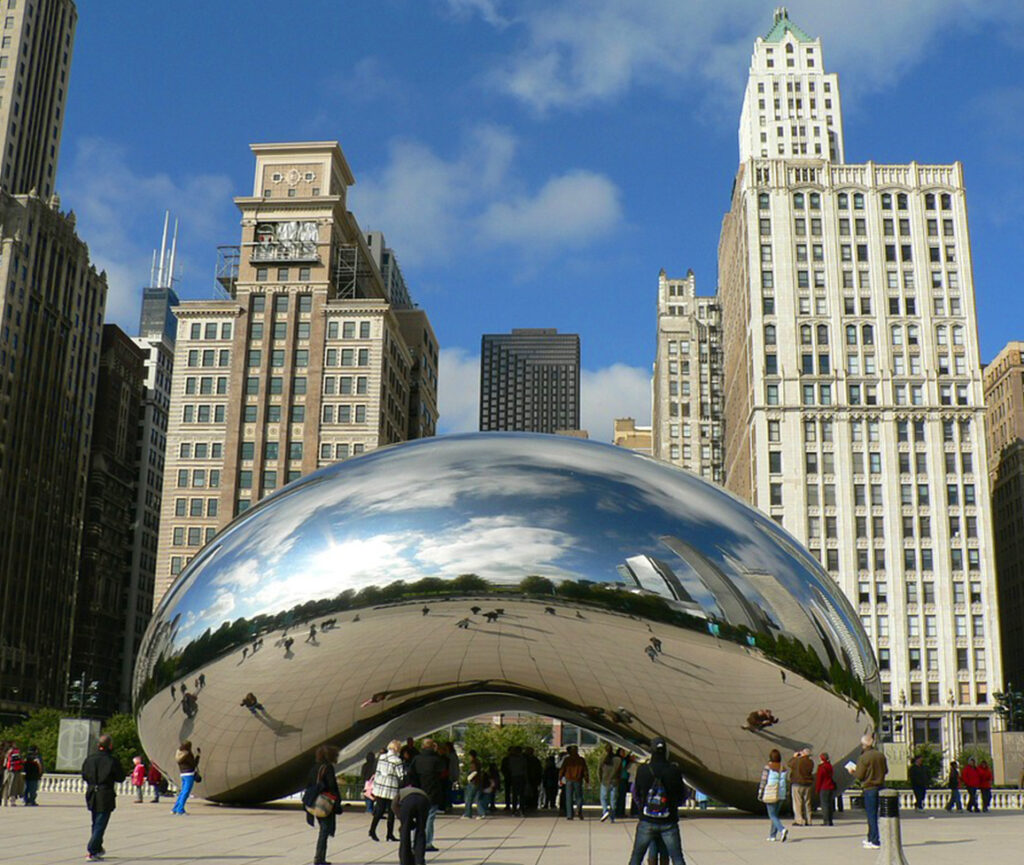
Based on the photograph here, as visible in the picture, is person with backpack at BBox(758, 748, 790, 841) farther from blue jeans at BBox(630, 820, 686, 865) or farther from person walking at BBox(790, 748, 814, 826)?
blue jeans at BBox(630, 820, 686, 865)

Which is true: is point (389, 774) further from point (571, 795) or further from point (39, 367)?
point (39, 367)

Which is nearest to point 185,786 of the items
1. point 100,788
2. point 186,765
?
point 186,765

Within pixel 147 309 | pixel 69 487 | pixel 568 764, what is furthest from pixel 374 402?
pixel 147 309

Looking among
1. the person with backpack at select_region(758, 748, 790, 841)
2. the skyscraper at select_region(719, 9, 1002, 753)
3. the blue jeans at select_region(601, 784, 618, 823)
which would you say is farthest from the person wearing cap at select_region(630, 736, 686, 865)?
the skyscraper at select_region(719, 9, 1002, 753)

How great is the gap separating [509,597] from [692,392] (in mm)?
125430

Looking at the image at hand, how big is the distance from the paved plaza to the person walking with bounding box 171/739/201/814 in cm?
43

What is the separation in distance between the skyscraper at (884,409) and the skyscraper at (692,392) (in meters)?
32.3

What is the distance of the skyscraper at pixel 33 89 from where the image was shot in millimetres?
113500

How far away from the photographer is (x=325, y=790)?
38.8ft

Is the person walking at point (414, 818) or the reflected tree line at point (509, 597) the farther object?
the reflected tree line at point (509, 597)

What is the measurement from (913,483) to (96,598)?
81818mm

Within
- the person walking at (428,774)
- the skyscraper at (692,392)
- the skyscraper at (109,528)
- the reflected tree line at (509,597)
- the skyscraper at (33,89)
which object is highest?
the skyscraper at (33,89)

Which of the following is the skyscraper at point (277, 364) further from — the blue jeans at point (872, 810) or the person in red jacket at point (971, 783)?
the blue jeans at point (872, 810)

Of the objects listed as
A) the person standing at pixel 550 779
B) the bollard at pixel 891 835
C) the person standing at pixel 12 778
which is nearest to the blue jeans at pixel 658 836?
the bollard at pixel 891 835
